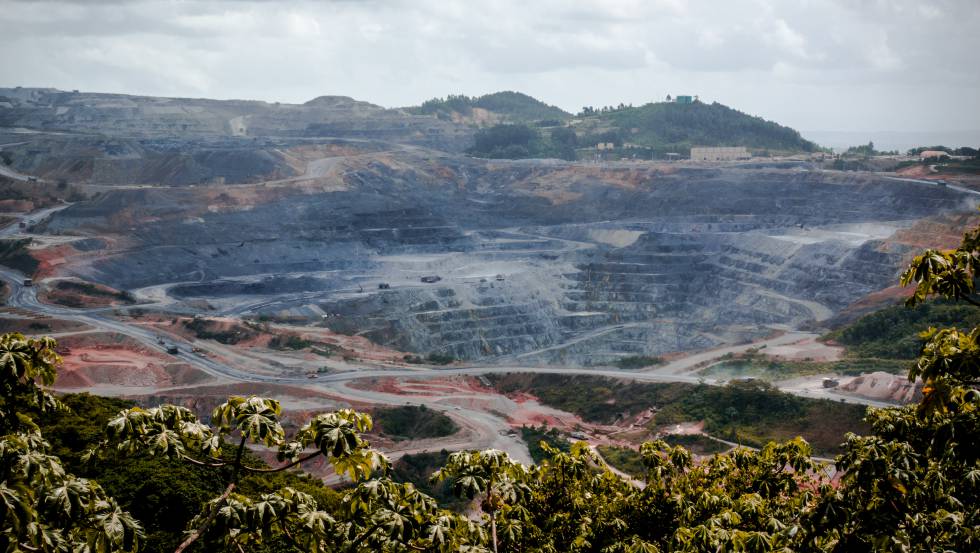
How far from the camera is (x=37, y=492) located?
7801 millimetres

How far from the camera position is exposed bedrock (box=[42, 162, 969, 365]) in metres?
89.8

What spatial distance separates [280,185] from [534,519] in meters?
119

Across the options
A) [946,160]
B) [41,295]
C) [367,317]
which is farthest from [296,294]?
[946,160]

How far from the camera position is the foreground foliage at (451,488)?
307 inches

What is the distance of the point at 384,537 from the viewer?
30.8ft

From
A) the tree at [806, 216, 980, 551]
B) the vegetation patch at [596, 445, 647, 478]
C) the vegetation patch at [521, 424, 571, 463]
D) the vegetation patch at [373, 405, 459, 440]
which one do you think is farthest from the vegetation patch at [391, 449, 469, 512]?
the tree at [806, 216, 980, 551]

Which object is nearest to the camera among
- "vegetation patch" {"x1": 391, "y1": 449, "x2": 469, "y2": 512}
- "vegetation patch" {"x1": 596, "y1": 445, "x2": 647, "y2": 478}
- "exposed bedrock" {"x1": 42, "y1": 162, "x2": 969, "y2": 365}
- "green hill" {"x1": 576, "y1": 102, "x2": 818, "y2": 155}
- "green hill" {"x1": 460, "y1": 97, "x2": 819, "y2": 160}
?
"vegetation patch" {"x1": 391, "y1": 449, "x2": 469, "y2": 512}

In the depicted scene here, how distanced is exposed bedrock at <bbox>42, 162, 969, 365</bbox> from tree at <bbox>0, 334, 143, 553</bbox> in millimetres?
75167

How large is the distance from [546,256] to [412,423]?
2171 inches

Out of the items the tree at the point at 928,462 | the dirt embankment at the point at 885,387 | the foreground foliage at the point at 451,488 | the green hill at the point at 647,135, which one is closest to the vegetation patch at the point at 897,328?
the dirt embankment at the point at 885,387

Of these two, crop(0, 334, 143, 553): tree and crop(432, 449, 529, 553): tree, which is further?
crop(432, 449, 529, 553): tree

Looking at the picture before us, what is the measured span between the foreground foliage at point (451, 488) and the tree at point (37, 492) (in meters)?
0.02

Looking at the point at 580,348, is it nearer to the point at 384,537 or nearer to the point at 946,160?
the point at 946,160

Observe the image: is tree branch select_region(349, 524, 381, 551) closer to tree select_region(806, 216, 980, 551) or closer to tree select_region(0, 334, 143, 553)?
tree select_region(0, 334, 143, 553)
